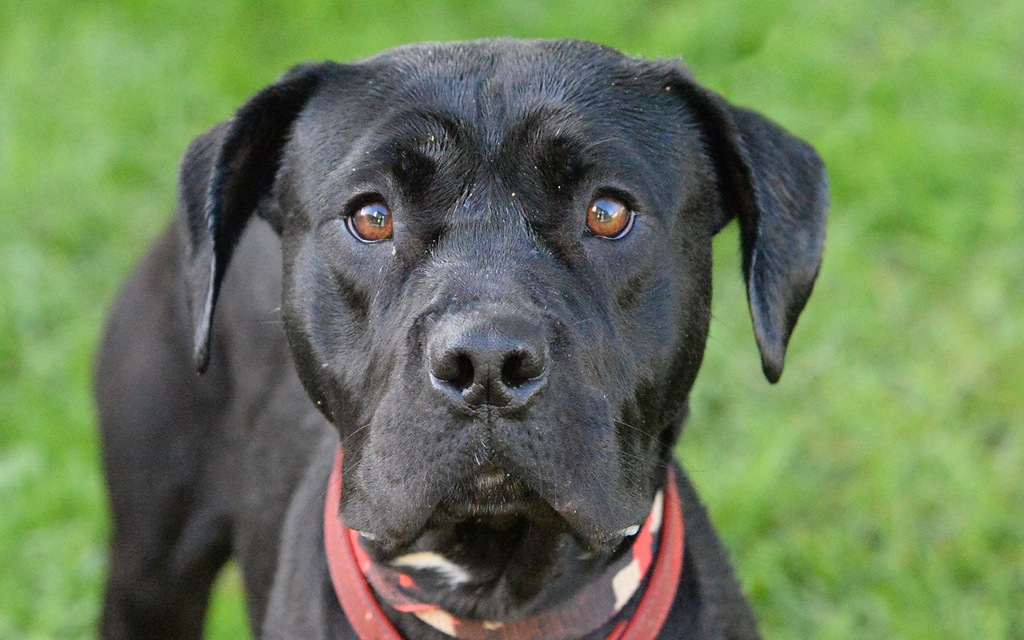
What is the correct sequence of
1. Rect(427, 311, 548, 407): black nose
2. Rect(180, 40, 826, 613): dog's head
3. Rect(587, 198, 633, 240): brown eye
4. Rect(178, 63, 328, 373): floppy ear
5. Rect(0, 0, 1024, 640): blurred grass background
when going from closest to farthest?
1. Rect(427, 311, 548, 407): black nose
2. Rect(180, 40, 826, 613): dog's head
3. Rect(587, 198, 633, 240): brown eye
4. Rect(178, 63, 328, 373): floppy ear
5. Rect(0, 0, 1024, 640): blurred grass background

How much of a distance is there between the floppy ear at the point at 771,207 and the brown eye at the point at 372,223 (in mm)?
728

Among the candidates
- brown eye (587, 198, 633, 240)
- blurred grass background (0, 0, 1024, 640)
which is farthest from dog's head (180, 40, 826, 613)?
blurred grass background (0, 0, 1024, 640)

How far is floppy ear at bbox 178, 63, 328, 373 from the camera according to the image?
3.00m

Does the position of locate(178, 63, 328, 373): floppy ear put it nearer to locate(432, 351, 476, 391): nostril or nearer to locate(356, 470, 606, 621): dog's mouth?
locate(356, 470, 606, 621): dog's mouth

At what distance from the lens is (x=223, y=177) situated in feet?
9.88

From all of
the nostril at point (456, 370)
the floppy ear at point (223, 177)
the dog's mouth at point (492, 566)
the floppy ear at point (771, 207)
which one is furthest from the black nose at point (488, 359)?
the floppy ear at point (223, 177)

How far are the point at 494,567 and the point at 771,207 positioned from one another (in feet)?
3.14

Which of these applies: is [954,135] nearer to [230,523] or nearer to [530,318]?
[230,523]

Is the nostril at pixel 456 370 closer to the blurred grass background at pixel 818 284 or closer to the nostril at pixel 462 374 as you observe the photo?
the nostril at pixel 462 374

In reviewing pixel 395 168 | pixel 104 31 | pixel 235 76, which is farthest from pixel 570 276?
pixel 104 31

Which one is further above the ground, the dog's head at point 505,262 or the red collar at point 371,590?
the dog's head at point 505,262

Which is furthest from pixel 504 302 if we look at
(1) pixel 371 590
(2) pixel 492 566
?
(1) pixel 371 590

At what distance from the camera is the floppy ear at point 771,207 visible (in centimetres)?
288

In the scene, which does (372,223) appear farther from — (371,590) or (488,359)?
(371,590)
